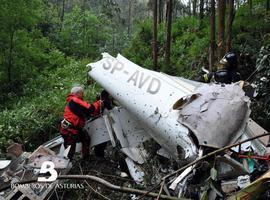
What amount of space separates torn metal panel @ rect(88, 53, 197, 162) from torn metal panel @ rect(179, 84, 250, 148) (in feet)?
1.13

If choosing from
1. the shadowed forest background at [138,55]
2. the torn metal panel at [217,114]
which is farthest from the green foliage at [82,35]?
the torn metal panel at [217,114]

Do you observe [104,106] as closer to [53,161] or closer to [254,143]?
[53,161]

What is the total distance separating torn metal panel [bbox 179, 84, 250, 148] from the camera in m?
4.30

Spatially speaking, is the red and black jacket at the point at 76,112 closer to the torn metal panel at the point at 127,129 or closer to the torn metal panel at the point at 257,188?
the torn metal panel at the point at 127,129

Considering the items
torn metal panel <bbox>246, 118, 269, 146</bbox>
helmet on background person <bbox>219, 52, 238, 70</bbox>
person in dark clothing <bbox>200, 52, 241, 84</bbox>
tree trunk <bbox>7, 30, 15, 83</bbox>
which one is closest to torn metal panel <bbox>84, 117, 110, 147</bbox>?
→ person in dark clothing <bbox>200, 52, 241, 84</bbox>

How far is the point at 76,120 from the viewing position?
6.86m

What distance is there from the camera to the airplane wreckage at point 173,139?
14.1 feet

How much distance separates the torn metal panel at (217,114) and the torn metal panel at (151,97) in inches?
13.6

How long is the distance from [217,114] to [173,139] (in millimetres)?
1050

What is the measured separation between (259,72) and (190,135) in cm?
357

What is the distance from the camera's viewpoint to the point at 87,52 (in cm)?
3188

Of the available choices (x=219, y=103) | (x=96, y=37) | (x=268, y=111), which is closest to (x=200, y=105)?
(x=219, y=103)

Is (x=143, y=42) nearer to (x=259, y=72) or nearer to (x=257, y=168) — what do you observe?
(x=259, y=72)

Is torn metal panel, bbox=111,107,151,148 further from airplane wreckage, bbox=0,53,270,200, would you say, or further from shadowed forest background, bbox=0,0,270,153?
shadowed forest background, bbox=0,0,270,153
